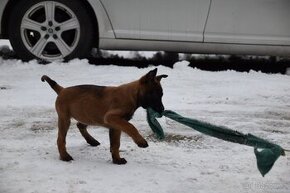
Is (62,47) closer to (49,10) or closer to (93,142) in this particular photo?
(49,10)

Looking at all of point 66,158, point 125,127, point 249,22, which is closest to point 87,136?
point 66,158

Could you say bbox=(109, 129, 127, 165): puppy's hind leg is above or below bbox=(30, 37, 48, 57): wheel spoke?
below

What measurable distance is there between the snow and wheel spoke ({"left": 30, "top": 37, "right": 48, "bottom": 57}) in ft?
0.46

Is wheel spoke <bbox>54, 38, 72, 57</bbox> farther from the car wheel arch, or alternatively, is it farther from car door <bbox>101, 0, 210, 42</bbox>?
car door <bbox>101, 0, 210, 42</bbox>

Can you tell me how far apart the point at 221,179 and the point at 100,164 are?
2.74 feet

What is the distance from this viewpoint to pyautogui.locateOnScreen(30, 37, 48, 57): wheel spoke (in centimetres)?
631

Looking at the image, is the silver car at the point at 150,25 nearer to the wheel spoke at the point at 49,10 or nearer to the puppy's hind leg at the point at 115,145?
the wheel spoke at the point at 49,10

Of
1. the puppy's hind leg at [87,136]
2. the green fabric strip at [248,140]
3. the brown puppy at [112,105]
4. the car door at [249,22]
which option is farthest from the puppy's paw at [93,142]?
the car door at [249,22]

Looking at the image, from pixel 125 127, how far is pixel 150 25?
3.20 m

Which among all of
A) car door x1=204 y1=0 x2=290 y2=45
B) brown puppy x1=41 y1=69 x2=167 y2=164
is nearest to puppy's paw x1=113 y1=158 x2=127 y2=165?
brown puppy x1=41 y1=69 x2=167 y2=164

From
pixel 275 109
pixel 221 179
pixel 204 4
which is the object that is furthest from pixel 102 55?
pixel 221 179

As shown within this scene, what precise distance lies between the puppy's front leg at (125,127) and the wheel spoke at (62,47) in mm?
3088

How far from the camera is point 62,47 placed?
20.8 ft

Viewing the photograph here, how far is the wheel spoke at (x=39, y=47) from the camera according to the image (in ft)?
20.7
